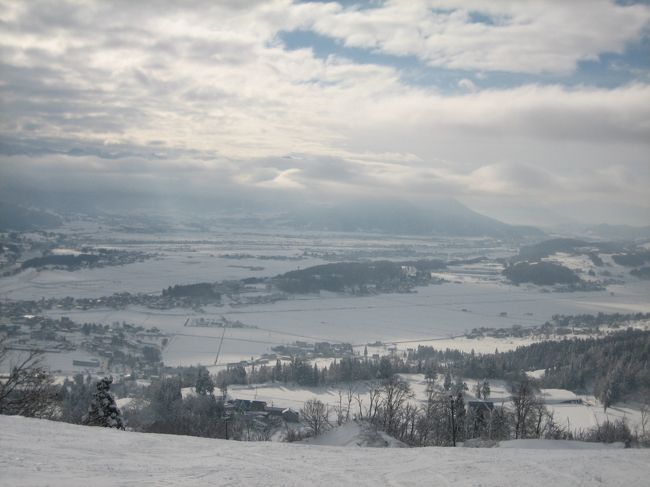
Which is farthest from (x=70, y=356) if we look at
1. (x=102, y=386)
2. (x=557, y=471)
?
(x=557, y=471)

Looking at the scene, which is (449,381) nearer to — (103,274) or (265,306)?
(265,306)

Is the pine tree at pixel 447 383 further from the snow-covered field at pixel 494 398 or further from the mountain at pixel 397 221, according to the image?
the mountain at pixel 397 221

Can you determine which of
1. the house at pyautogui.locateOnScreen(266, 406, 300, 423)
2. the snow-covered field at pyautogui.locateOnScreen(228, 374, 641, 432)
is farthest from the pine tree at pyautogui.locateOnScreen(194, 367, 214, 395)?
the house at pyautogui.locateOnScreen(266, 406, 300, 423)

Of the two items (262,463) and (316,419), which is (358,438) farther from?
(316,419)

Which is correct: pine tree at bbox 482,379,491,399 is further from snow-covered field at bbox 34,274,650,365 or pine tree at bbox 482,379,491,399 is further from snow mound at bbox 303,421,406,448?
snow mound at bbox 303,421,406,448

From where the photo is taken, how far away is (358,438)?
1099cm

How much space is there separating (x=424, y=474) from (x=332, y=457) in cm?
147

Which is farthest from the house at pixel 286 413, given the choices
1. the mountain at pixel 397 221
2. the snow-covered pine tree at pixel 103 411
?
the mountain at pixel 397 221

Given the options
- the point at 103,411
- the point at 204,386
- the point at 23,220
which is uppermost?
the point at 23,220

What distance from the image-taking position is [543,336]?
3747 centimetres

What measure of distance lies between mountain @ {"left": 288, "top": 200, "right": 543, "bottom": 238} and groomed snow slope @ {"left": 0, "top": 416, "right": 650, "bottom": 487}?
14385 cm

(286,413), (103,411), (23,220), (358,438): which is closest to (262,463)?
(358,438)

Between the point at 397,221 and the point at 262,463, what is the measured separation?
522ft

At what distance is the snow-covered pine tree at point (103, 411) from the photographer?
12.7 meters
